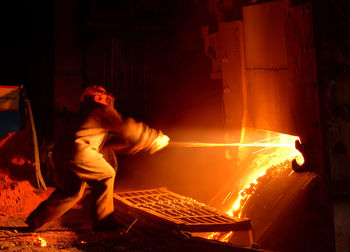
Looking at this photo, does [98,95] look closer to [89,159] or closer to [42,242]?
[89,159]

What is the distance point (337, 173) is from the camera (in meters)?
3.51

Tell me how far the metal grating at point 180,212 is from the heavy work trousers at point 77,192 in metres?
0.34

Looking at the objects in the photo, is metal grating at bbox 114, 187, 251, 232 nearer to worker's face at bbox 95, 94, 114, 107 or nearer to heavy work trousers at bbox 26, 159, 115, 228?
A: heavy work trousers at bbox 26, 159, 115, 228

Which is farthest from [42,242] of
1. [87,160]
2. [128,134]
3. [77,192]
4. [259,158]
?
[259,158]

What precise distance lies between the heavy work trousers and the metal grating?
34cm

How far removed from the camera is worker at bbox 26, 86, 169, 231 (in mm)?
4434

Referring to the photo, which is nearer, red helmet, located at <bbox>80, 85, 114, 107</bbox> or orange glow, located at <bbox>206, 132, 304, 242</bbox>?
red helmet, located at <bbox>80, 85, 114, 107</bbox>

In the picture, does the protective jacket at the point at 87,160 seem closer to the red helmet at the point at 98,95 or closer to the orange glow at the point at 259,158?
the red helmet at the point at 98,95

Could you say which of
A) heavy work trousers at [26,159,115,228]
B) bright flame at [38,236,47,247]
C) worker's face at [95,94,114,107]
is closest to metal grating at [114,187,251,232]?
heavy work trousers at [26,159,115,228]

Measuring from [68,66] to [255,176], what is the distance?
4.87 m

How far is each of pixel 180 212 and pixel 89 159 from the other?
115 centimetres

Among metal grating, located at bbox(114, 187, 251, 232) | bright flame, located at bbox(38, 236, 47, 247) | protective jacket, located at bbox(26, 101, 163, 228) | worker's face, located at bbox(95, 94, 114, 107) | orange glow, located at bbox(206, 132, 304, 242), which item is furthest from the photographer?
orange glow, located at bbox(206, 132, 304, 242)

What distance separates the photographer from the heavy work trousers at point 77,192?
4461 millimetres

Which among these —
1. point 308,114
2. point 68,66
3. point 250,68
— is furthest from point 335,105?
point 68,66
